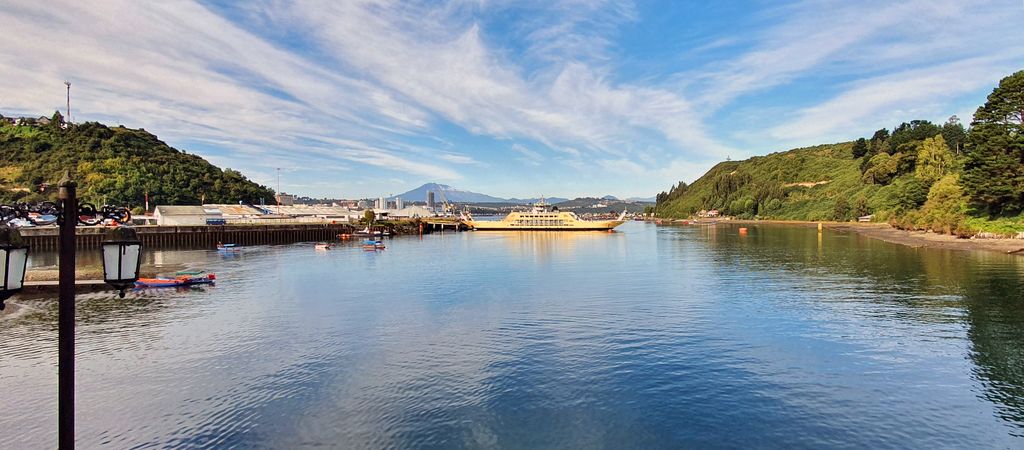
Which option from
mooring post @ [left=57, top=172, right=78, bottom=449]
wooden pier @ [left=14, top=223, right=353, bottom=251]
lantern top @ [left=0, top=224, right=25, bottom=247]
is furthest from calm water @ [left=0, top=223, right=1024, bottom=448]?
wooden pier @ [left=14, top=223, right=353, bottom=251]

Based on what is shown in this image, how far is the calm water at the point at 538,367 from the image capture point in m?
14.7

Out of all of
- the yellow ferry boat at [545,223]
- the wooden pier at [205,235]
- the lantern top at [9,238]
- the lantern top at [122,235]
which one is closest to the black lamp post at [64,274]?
the lantern top at [9,238]

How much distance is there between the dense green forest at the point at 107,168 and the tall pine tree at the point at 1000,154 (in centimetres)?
14618

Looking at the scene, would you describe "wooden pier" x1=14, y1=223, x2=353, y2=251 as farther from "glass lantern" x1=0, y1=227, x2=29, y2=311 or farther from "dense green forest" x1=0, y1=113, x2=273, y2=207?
"glass lantern" x1=0, y1=227, x2=29, y2=311

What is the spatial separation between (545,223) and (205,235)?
85.0 meters

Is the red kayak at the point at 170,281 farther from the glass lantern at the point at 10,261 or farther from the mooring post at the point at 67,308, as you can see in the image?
the mooring post at the point at 67,308

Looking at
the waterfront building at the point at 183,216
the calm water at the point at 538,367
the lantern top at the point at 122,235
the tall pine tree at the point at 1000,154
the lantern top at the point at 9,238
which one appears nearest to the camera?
the lantern top at the point at 9,238

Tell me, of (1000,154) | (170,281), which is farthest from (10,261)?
(1000,154)

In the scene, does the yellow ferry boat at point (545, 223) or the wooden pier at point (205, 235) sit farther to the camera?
the yellow ferry boat at point (545, 223)

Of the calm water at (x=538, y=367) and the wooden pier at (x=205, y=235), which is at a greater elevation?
the wooden pier at (x=205, y=235)

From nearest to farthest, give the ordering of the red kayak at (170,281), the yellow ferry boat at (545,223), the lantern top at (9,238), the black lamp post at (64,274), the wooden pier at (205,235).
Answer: the black lamp post at (64,274)
the lantern top at (9,238)
the red kayak at (170,281)
the wooden pier at (205,235)
the yellow ferry boat at (545,223)

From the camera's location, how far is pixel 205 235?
3733 inches

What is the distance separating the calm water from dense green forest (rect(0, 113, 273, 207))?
109823 millimetres

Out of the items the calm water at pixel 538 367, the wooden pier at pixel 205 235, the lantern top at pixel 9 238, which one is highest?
the lantern top at pixel 9 238
